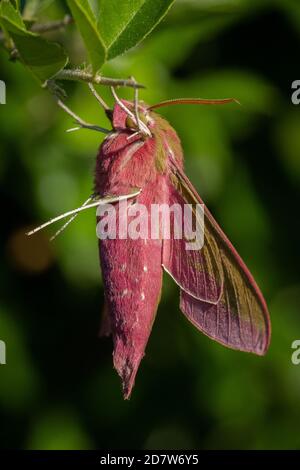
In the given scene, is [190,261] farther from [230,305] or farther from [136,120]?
[136,120]

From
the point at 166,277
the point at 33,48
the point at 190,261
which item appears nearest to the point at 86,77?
the point at 33,48

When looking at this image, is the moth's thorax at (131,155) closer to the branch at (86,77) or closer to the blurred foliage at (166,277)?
the branch at (86,77)

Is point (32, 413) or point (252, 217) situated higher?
point (252, 217)

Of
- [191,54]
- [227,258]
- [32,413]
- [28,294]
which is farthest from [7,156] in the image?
[227,258]

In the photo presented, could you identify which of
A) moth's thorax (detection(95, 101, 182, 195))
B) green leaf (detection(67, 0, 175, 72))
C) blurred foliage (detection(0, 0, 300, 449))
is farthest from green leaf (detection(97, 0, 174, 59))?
blurred foliage (detection(0, 0, 300, 449))

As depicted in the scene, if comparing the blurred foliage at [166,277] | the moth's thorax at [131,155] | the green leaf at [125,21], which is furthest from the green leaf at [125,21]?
the blurred foliage at [166,277]

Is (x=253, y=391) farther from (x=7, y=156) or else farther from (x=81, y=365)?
(x=7, y=156)

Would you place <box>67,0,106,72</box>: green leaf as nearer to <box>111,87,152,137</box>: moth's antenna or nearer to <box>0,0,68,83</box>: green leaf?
<box>0,0,68,83</box>: green leaf
